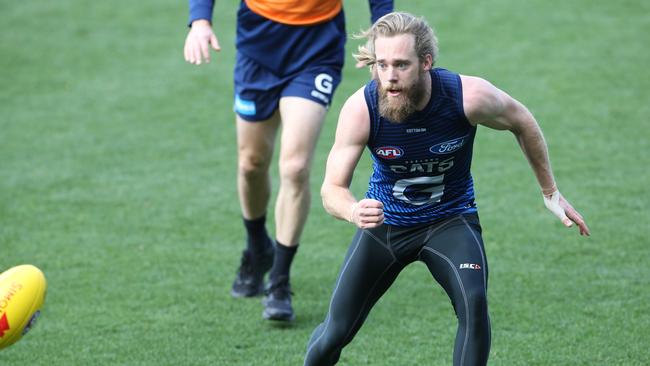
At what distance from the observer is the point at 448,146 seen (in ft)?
14.8

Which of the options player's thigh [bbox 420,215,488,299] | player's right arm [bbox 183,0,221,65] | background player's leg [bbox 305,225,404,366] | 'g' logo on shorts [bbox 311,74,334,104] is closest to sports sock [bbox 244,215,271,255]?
'g' logo on shorts [bbox 311,74,334,104]

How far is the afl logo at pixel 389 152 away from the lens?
4469mm

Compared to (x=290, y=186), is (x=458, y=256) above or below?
above

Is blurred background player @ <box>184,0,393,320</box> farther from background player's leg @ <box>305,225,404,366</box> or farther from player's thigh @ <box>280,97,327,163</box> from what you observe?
background player's leg @ <box>305,225,404,366</box>

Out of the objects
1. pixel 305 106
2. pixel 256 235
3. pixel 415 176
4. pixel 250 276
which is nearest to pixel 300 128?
pixel 305 106

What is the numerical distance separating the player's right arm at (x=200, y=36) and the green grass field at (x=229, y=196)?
5.27 ft

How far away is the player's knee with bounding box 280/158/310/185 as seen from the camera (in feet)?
19.7

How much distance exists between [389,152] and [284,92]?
185 centimetres

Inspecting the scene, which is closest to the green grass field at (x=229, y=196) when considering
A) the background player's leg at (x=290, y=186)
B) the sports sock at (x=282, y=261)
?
the background player's leg at (x=290, y=186)

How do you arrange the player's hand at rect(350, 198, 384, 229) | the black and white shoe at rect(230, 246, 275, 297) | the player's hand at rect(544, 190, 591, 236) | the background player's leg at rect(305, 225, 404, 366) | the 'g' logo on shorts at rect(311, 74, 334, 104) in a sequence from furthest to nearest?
the black and white shoe at rect(230, 246, 275, 297) → the 'g' logo on shorts at rect(311, 74, 334, 104) → the player's hand at rect(544, 190, 591, 236) → the background player's leg at rect(305, 225, 404, 366) → the player's hand at rect(350, 198, 384, 229)

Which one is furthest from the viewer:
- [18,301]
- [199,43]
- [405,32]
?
[199,43]

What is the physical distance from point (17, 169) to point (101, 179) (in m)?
0.90

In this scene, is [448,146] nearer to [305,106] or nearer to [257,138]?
[305,106]

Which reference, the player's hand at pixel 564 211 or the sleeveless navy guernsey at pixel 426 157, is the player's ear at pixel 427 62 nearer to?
the sleeveless navy guernsey at pixel 426 157
